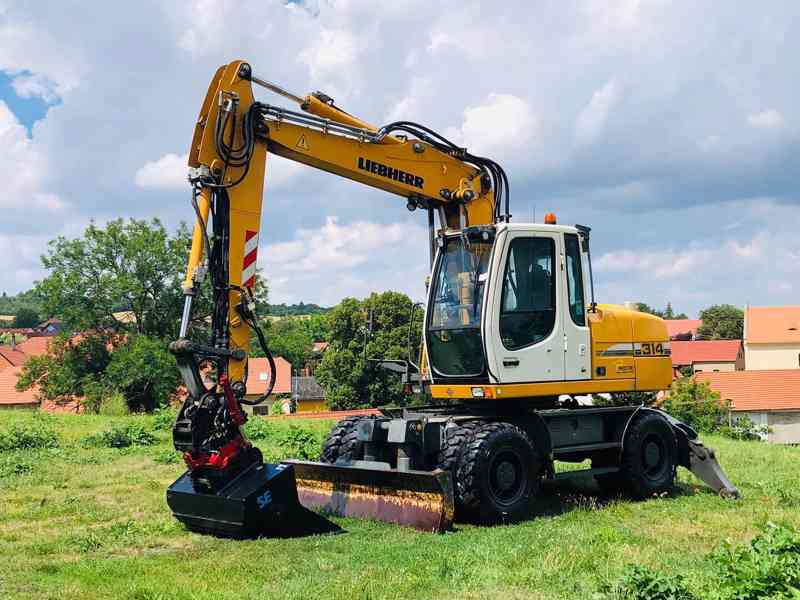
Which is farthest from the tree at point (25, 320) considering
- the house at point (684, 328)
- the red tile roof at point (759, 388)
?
the red tile roof at point (759, 388)

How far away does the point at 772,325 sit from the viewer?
2685 inches

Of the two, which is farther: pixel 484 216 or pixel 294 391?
pixel 294 391

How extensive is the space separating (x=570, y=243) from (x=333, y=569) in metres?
5.16

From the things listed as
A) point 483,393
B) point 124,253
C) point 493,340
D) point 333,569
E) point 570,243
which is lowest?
point 333,569

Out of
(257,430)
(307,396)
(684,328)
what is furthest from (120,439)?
(684,328)

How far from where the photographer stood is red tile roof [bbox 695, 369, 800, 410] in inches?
1818

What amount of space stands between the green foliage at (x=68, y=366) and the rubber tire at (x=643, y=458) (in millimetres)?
34574

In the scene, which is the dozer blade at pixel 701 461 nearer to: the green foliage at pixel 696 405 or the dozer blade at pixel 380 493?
the dozer blade at pixel 380 493

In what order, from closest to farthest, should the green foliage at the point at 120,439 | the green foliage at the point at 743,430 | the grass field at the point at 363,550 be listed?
the grass field at the point at 363,550, the green foliage at the point at 120,439, the green foliage at the point at 743,430

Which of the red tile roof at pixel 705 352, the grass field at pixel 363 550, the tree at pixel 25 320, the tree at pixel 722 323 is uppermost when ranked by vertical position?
the tree at pixel 25 320

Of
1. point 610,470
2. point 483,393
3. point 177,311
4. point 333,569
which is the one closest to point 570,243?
point 483,393

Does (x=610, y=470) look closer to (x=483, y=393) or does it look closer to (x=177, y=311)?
(x=483, y=393)

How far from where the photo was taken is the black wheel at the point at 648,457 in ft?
35.0

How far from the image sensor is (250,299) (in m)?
8.73
